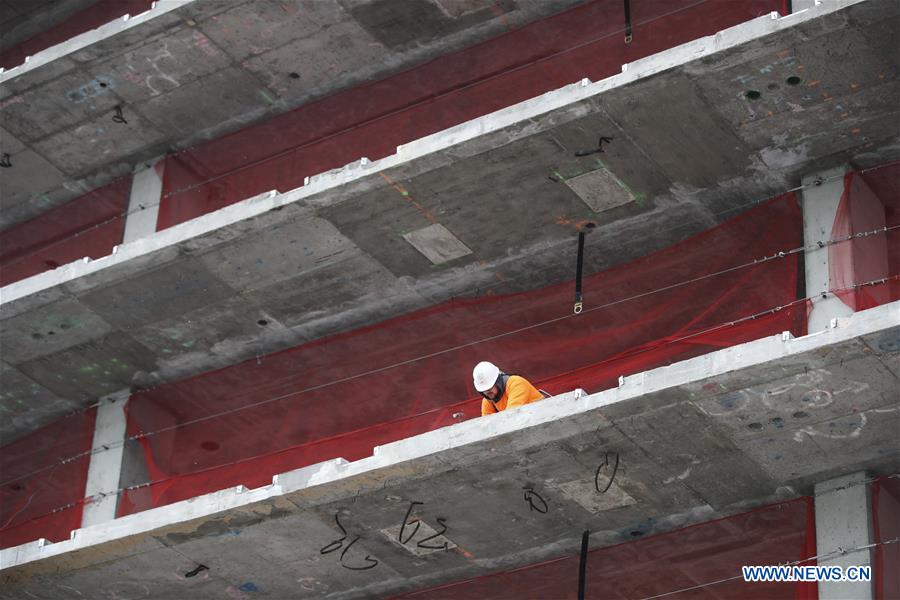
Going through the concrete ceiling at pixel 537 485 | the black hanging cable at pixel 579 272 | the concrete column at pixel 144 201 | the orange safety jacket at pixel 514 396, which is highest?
the concrete column at pixel 144 201

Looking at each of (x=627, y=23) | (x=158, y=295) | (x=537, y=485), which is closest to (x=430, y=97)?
(x=627, y=23)

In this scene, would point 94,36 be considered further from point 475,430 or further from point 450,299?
point 475,430

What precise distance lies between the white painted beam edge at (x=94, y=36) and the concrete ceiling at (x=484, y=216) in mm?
317

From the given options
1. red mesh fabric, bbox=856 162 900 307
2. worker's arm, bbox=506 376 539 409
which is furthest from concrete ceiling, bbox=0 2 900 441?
worker's arm, bbox=506 376 539 409

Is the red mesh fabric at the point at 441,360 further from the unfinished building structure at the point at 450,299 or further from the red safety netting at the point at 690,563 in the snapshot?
the red safety netting at the point at 690,563

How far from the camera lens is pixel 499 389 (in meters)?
20.8

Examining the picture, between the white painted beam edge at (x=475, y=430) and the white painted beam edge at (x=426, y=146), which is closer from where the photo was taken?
the white painted beam edge at (x=475, y=430)

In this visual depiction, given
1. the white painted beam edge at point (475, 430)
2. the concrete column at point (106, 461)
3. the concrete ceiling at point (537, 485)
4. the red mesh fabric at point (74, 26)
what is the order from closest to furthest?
the white painted beam edge at point (475, 430)
the concrete ceiling at point (537, 485)
the concrete column at point (106, 461)
the red mesh fabric at point (74, 26)

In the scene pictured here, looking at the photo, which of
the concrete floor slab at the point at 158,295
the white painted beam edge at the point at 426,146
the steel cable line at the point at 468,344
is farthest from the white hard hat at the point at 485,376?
the concrete floor slab at the point at 158,295

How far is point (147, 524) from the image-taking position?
72.9 ft

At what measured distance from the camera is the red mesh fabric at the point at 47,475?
24.8 meters

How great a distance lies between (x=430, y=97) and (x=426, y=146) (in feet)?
8.49

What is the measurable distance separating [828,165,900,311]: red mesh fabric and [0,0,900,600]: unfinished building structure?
42mm

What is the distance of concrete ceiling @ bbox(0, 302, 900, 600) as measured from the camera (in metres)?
19.1
